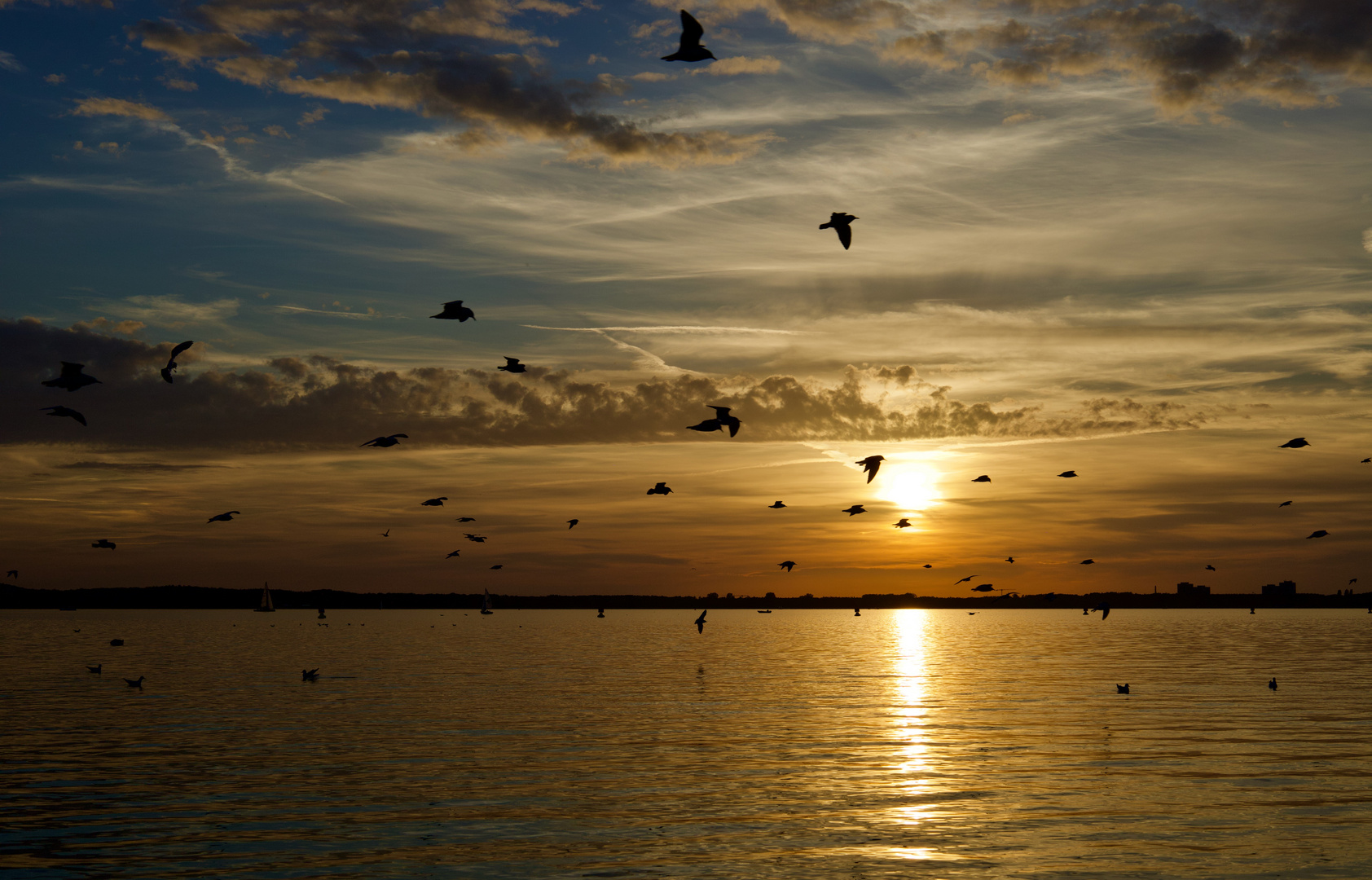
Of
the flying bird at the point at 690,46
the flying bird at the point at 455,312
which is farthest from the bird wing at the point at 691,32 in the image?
the flying bird at the point at 455,312

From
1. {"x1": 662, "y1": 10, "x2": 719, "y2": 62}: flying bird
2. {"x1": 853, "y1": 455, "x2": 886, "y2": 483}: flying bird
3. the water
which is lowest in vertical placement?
the water

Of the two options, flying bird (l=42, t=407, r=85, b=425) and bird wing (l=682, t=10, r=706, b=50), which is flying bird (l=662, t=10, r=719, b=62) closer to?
bird wing (l=682, t=10, r=706, b=50)

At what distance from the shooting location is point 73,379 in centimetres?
3195

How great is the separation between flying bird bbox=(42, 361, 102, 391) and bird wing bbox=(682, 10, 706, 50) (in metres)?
19.0

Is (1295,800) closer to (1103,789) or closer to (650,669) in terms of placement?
(1103,789)

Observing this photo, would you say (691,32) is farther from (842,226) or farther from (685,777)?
(685,777)

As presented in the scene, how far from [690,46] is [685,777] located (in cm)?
2342

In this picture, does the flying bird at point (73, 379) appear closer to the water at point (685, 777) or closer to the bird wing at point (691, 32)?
the water at point (685, 777)

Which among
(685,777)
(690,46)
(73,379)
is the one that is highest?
(690,46)

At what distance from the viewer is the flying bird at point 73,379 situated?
31.4 meters

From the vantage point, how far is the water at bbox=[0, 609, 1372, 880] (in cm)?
2689

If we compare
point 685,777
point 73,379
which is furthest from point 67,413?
point 685,777

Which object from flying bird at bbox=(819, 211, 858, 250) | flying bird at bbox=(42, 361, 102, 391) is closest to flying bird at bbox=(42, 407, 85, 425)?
flying bird at bbox=(42, 361, 102, 391)

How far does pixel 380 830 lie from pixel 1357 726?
43.4 m
